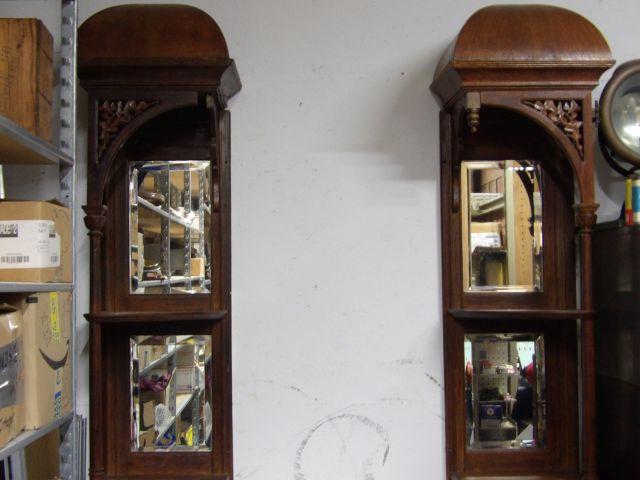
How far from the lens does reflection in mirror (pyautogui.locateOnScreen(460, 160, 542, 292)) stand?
6.17ft

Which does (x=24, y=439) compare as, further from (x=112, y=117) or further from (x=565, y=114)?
(x=565, y=114)

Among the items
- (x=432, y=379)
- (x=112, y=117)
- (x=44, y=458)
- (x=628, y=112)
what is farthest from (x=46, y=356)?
(x=628, y=112)

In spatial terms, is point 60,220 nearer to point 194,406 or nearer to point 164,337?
point 164,337

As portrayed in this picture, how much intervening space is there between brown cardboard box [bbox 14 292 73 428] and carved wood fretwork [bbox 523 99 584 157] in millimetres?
1499

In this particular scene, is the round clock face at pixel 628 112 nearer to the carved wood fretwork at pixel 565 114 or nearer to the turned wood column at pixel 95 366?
the carved wood fretwork at pixel 565 114

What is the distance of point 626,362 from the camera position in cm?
168

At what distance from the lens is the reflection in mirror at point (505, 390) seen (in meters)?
1.87

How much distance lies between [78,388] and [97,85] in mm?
974

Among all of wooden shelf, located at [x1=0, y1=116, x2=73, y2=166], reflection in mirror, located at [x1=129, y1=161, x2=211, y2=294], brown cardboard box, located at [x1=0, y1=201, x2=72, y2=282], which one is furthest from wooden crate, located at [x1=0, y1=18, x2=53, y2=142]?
reflection in mirror, located at [x1=129, y1=161, x2=211, y2=294]

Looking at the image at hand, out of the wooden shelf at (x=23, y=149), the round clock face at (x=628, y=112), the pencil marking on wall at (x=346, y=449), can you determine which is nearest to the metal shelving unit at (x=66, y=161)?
the wooden shelf at (x=23, y=149)

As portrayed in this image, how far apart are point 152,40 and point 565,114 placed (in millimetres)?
1240

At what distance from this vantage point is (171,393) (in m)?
1.84

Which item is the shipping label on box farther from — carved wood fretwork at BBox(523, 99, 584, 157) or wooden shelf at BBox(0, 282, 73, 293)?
carved wood fretwork at BBox(523, 99, 584, 157)

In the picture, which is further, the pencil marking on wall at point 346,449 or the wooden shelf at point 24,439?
the pencil marking on wall at point 346,449
